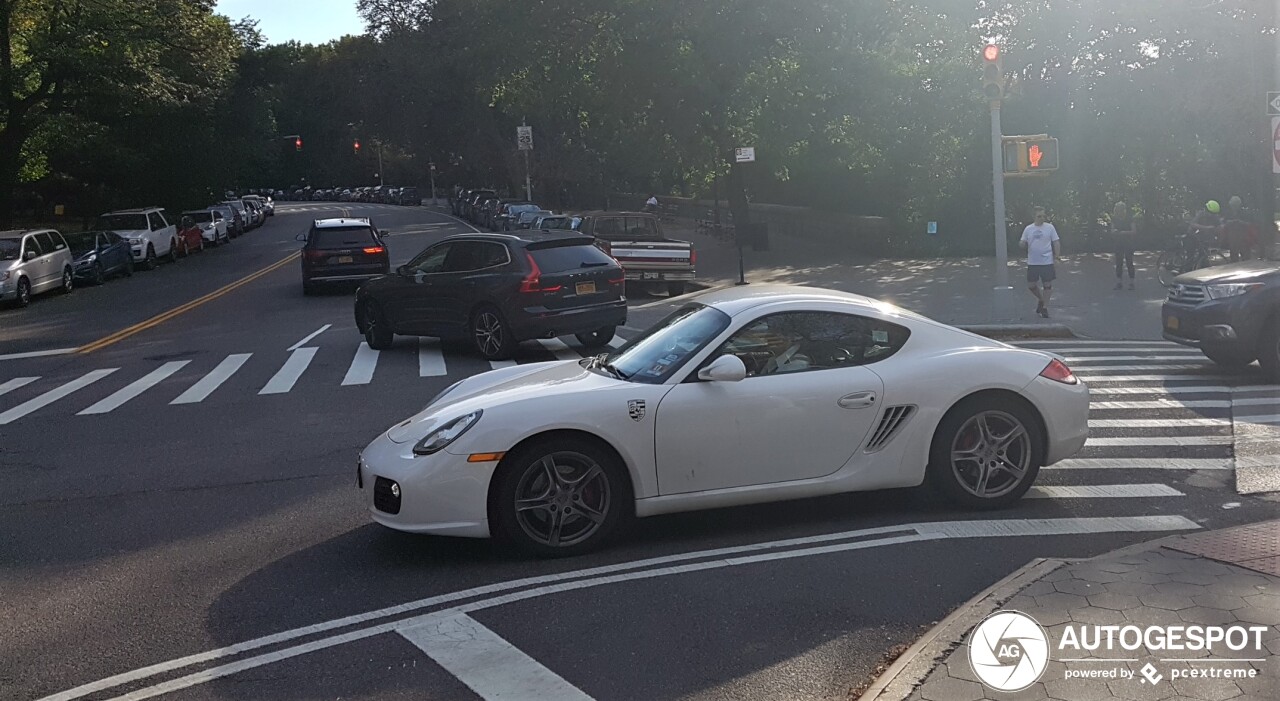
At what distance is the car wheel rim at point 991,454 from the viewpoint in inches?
297

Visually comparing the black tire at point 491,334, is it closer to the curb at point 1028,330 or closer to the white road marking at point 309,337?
the white road marking at point 309,337

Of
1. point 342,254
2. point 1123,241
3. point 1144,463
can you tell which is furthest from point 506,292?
point 1123,241

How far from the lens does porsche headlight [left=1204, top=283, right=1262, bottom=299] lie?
516 inches

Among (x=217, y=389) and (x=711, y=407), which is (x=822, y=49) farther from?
(x=711, y=407)

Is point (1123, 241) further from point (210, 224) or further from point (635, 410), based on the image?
point (210, 224)

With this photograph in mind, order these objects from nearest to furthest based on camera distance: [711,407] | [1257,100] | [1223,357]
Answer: [711,407] → [1223,357] → [1257,100]

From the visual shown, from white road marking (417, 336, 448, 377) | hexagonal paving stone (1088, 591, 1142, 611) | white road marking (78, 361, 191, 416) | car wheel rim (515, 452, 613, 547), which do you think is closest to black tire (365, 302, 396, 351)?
white road marking (417, 336, 448, 377)

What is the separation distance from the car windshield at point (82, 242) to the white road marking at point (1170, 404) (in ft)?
102

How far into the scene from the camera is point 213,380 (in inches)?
619

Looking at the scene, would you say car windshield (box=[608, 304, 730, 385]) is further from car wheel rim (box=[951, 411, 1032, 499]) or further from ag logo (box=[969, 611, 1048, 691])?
ag logo (box=[969, 611, 1048, 691])

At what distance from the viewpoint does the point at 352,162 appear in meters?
124

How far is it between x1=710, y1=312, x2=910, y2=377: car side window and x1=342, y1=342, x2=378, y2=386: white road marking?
832cm

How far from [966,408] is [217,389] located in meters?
10.3

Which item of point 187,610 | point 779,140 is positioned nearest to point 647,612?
point 187,610
